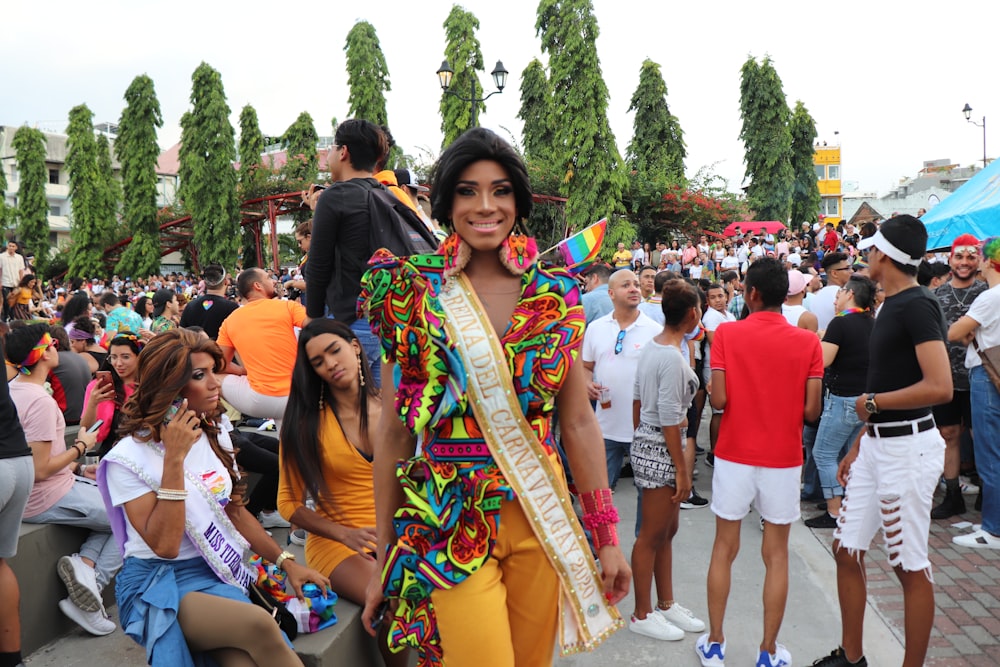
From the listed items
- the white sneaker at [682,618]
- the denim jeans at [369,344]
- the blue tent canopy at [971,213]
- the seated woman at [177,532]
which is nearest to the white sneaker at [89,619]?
the seated woman at [177,532]

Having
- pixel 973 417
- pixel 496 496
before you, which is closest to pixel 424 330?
pixel 496 496

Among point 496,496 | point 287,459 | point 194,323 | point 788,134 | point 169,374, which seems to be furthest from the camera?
point 788,134

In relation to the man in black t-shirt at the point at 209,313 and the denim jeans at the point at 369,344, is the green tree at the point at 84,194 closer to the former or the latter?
the man in black t-shirt at the point at 209,313

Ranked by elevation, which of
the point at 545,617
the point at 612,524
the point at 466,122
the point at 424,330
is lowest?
the point at 545,617

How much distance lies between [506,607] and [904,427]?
7.78 ft

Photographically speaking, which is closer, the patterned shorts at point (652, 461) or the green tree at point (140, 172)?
the patterned shorts at point (652, 461)

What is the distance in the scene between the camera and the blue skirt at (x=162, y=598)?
8.06 feet

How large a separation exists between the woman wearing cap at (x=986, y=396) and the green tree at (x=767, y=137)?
32774 mm

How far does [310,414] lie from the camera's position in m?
3.34

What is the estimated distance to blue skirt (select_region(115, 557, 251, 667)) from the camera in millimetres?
2457

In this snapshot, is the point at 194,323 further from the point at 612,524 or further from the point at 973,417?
the point at 973,417

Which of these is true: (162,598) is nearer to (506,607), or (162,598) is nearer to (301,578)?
(301,578)

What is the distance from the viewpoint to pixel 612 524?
77.7 inches

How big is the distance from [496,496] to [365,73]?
38348 millimetres
